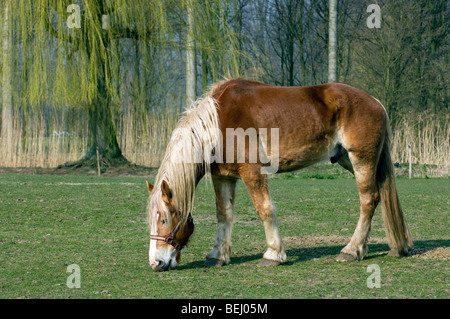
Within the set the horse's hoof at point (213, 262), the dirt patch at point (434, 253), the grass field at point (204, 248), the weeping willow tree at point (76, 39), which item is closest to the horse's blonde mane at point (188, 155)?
the grass field at point (204, 248)

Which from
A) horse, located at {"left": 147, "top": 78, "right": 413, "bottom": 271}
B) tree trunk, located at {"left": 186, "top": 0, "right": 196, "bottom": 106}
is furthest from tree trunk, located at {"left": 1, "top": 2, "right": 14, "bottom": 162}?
horse, located at {"left": 147, "top": 78, "right": 413, "bottom": 271}

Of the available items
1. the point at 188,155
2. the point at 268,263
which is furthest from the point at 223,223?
the point at 188,155

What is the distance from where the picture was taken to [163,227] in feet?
17.3

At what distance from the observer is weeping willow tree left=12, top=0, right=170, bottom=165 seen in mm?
13359

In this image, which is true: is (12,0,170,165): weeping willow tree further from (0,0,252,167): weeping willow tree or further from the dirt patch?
the dirt patch

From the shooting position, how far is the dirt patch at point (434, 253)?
5.77m

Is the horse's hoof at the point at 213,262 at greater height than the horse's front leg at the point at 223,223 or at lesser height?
lesser

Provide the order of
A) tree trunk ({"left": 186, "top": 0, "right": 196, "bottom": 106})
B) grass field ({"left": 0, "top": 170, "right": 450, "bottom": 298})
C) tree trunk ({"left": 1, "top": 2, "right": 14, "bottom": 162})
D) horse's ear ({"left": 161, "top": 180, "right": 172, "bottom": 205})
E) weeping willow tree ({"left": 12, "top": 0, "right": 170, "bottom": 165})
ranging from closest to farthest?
grass field ({"left": 0, "top": 170, "right": 450, "bottom": 298}) → horse's ear ({"left": 161, "top": 180, "right": 172, "bottom": 205}) → tree trunk ({"left": 1, "top": 2, "right": 14, "bottom": 162}) → weeping willow tree ({"left": 12, "top": 0, "right": 170, "bottom": 165}) → tree trunk ({"left": 186, "top": 0, "right": 196, "bottom": 106})

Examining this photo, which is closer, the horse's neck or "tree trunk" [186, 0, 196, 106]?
the horse's neck

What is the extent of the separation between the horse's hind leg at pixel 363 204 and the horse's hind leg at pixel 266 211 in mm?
648

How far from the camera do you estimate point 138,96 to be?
51.1ft

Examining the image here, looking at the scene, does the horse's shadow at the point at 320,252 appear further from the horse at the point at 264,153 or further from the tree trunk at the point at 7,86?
the tree trunk at the point at 7,86

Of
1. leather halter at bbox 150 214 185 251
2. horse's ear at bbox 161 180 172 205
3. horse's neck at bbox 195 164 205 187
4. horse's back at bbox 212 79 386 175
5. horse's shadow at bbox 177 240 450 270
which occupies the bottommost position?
horse's shadow at bbox 177 240 450 270

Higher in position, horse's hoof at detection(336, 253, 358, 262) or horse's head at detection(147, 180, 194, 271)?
horse's head at detection(147, 180, 194, 271)
